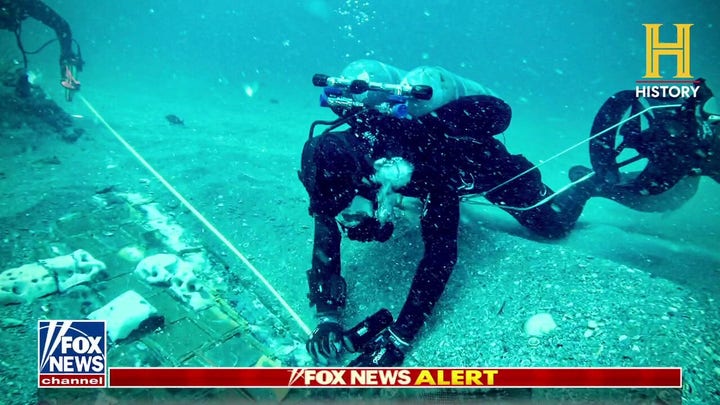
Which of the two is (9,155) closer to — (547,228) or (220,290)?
(220,290)

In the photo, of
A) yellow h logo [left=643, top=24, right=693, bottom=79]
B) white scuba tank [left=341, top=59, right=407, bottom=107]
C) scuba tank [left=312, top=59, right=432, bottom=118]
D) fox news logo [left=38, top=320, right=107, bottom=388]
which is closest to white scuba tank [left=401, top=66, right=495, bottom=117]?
white scuba tank [left=341, top=59, right=407, bottom=107]

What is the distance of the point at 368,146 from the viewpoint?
2674mm

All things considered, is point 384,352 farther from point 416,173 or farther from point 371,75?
point 371,75

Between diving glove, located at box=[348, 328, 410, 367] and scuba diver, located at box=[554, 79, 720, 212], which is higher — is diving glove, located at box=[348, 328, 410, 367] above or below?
below

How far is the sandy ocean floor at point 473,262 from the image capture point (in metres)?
2.10

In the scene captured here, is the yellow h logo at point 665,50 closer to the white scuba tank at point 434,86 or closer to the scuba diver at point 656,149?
the scuba diver at point 656,149

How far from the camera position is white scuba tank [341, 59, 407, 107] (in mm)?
2629

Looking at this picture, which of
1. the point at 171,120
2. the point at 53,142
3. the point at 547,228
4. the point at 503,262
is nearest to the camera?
the point at 503,262

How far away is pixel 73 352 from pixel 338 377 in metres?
1.68

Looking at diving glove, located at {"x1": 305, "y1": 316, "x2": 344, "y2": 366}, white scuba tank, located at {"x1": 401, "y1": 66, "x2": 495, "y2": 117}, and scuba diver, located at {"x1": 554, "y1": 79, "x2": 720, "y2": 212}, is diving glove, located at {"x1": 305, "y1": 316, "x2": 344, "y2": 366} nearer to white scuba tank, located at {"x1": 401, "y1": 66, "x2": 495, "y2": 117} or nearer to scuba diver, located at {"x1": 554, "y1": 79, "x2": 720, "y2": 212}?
white scuba tank, located at {"x1": 401, "y1": 66, "x2": 495, "y2": 117}

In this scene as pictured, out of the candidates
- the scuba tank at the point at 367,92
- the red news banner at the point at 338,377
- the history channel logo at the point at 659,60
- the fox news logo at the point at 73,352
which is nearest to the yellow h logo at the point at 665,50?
the history channel logo at the point at 659,60

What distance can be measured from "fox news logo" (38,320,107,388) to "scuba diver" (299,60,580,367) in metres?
1.40

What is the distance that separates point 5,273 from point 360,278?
10.3 feet

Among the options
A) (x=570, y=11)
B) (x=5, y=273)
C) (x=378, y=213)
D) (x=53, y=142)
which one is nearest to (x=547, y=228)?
(x=378, y=213)
